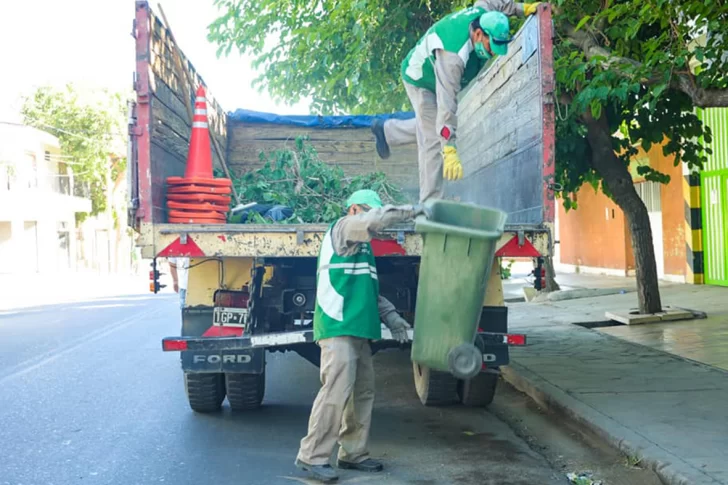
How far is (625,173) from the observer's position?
11188 millimetres

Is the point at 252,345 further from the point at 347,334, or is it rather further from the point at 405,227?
the point at 405,227

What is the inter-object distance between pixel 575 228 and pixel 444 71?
56.5 feet

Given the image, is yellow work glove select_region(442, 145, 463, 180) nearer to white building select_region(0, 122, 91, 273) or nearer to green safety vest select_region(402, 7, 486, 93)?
green safety vest select_region(402, 7, 486, 93)

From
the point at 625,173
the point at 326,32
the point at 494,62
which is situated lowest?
the point at 625,173

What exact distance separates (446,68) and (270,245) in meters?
1.96

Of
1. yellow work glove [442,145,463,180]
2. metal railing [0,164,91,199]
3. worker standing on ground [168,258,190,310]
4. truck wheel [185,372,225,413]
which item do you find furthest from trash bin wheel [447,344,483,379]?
metal railing [0,164,91,199]

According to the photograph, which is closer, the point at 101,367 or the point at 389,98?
the point at 101,367

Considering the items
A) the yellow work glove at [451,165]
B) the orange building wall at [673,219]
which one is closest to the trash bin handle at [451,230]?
the yellow work glove at [451,165]

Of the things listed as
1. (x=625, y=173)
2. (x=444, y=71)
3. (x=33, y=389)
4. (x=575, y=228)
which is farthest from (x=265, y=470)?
(x=575, y=228)

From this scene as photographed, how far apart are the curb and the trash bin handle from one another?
1.53 m

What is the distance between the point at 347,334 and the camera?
4844 mm

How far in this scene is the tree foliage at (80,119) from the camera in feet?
134

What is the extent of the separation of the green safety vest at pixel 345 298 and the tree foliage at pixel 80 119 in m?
38.1

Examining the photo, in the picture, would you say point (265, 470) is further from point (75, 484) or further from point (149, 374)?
point (149, 374)
